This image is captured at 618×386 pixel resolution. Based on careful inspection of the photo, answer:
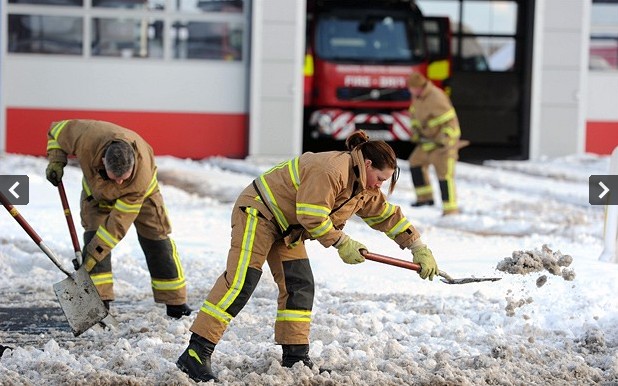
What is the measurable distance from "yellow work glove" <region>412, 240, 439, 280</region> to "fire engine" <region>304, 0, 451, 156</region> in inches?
480

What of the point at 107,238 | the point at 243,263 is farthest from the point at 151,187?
the point at 243,263

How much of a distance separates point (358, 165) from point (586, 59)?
14.4m

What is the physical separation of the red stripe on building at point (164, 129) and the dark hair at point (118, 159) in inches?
441

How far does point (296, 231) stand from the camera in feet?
20.6

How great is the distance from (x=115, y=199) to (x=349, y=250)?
1.99 metres

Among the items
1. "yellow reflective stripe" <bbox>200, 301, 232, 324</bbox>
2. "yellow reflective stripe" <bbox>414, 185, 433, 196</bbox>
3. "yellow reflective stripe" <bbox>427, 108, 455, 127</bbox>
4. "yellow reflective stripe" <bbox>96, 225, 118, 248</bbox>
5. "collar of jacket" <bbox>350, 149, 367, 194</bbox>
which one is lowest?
"yellow reflective stripe" <bbox>414, 185, 433, 196</bbox>

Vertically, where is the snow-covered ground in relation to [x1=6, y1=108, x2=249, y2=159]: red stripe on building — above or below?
below

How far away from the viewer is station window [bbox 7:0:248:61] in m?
18.3

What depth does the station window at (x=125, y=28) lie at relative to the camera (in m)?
18.3

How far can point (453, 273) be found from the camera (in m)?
9.53

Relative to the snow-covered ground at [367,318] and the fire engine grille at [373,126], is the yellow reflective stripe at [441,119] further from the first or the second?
the fire engine grille at [373,126]

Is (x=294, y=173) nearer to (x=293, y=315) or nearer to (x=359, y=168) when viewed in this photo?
(x=359, y=168)

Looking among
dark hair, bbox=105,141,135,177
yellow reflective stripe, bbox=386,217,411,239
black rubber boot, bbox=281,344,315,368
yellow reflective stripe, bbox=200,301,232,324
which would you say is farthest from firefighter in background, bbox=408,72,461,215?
yellow reflective stripe, bbox=200,301,232,324

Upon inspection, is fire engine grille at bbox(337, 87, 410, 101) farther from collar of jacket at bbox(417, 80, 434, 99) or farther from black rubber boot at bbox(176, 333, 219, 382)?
black rubber boot at bbox(176, 333, 219, 382)
